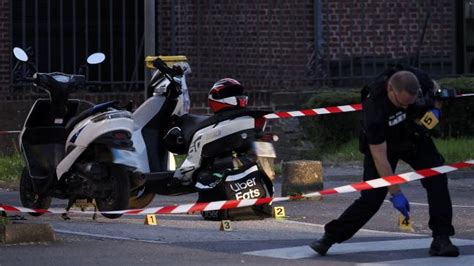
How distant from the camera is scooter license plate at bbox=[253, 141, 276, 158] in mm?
10281

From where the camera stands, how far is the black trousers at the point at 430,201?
875cm

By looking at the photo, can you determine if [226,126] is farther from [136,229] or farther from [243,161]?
[136,229]

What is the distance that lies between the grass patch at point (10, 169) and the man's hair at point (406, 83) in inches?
283

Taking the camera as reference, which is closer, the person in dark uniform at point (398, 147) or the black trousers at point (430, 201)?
the person in dark uniform at point (398, 147)

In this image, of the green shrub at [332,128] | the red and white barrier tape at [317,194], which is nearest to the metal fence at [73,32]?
the green shrub at [332,128]

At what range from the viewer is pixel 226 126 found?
10.3m

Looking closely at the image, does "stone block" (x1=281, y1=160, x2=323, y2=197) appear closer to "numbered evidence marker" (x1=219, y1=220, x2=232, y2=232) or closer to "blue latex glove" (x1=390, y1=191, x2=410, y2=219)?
"numbered evidence marker" (x1=219, y1=220, x2=232, y2=232)

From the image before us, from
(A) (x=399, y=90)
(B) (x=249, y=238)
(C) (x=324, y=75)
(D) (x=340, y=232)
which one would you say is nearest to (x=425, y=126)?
(A) (x=399, y=90)

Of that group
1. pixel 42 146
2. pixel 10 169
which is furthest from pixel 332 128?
pixel 42 146

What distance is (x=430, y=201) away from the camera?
8812 millimetres

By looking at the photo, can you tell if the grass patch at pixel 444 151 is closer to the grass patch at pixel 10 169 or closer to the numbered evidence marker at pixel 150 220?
the grass patch at pixel 10 169

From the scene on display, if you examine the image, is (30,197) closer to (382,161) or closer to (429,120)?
(382,161)

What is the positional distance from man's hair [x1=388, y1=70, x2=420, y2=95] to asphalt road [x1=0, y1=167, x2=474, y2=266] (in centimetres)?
118

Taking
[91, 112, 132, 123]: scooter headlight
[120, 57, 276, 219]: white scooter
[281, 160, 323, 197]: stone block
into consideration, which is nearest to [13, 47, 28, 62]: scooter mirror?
[91, 112, 132, 123]: scooter headlight
